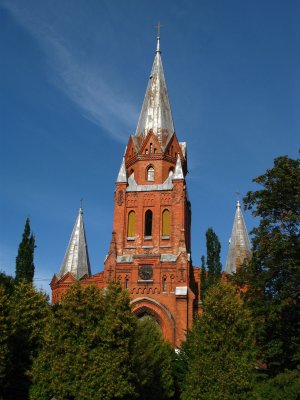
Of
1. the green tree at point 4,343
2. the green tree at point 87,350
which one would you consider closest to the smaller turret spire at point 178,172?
the green tree at point 87,350

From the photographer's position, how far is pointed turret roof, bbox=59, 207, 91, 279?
5291 cm

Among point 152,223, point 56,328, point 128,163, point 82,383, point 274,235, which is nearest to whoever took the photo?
point 82,383

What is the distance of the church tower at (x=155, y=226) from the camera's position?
47156 millimetres

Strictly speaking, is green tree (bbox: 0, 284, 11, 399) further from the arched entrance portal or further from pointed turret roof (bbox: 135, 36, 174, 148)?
pointed turret roof (bbox: 135, 36, 174, 148)

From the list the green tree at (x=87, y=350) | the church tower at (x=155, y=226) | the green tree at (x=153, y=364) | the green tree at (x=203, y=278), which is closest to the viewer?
the green tree at (x=87, y=350)

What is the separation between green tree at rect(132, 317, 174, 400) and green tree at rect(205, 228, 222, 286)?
11.6m

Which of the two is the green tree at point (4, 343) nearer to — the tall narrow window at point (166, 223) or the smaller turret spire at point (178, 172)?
the tall narrow window at point (166, 223)

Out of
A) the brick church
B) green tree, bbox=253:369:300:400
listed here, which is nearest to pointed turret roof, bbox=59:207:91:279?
the brick church

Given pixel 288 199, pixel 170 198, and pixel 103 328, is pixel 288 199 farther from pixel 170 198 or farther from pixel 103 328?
pixel 170 198

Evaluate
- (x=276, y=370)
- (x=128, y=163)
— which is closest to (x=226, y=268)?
(x=128, y=163)

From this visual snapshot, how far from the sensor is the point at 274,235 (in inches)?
1366

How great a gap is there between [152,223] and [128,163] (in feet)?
25.9

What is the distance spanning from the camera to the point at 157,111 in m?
57.6

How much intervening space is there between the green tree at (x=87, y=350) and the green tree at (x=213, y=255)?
2107 cm
